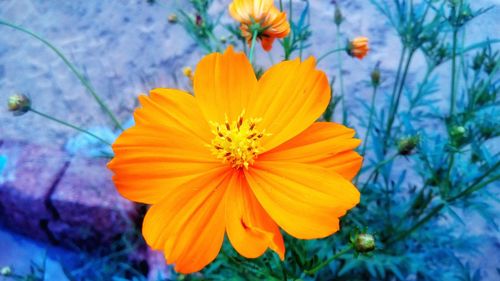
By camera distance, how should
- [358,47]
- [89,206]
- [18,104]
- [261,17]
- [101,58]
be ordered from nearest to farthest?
1. [261,17]
2. [18,104]
3. [358,47]
4. [89,206]
5. [101,58]

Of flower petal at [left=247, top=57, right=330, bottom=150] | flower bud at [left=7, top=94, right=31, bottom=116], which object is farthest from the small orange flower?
flower bud at [left=7, top=94, right=31, bottom=116]

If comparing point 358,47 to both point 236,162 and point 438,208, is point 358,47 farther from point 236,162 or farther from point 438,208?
point 236,162

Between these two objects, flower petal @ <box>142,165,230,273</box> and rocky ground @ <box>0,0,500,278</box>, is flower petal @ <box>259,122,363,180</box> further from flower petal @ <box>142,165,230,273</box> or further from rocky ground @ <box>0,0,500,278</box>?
rocky ground @ <box>0,0,500,278</box>

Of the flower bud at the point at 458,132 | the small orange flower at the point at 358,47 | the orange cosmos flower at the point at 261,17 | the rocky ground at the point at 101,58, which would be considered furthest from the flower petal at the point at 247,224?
the rocky ground at the point at 101,58

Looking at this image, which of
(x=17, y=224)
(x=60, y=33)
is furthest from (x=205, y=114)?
(x=60, y=33)

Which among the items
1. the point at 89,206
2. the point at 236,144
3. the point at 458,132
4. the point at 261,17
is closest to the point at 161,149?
the point at 236,144

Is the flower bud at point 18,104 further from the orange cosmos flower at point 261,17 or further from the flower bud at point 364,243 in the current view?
the flower bud at point 364,243
